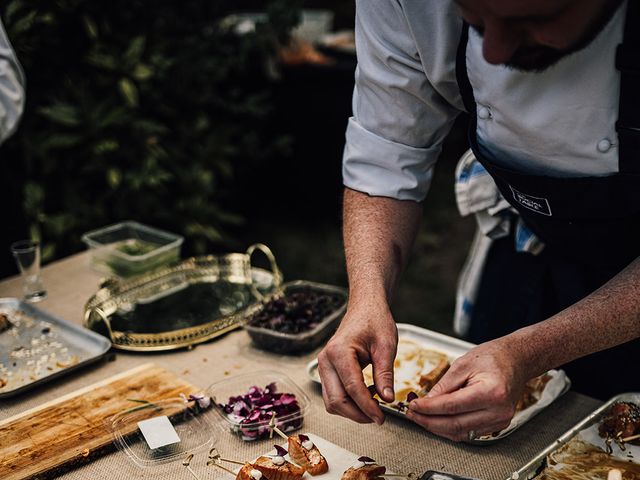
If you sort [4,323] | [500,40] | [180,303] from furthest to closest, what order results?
[180,303] < [4,323] < [500,40]

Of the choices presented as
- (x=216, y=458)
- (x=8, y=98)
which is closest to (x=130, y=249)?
(x=8, y=98)

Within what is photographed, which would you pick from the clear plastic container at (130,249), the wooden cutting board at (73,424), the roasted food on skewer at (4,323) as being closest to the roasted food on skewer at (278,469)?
the wooden cutting board at (73,424)

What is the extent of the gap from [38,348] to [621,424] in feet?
5.20

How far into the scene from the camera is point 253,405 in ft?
5.79

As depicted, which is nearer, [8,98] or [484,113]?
[484,113]

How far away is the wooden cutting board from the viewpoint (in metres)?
1.60

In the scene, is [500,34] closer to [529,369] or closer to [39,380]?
[529,369]

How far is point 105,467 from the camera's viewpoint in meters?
1.61

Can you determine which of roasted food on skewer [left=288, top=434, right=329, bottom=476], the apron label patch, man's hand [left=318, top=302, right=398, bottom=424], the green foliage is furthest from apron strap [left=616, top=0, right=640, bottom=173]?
the green foliage

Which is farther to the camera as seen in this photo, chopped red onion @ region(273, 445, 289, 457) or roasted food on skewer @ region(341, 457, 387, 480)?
chopped red onion @ region(273, 445, 289, 457)

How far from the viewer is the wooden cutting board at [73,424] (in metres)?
1.60

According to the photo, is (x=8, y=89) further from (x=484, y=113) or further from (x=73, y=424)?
(x=484, y=113)

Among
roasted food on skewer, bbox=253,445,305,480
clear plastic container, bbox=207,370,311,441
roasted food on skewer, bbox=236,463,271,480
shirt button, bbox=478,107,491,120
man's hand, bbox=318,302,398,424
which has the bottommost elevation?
clear plastic container, bbox=207,370,311,441

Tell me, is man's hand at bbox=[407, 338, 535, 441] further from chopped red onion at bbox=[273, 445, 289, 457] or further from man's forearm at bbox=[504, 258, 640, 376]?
chopped red onion at bbox=[273, 445, 289, 457]
